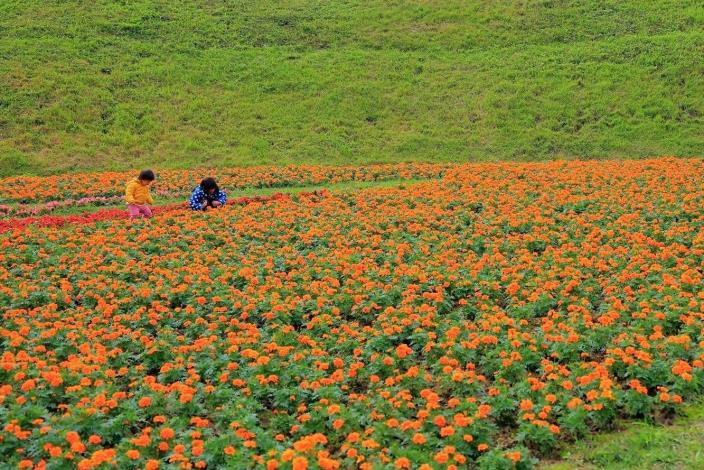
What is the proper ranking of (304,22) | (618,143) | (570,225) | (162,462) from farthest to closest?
1. (304,22)
2. (618,143)
3. (570,225)
4. (162,462)

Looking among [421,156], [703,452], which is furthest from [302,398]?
[421,156]

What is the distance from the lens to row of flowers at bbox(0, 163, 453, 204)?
62.4 feet

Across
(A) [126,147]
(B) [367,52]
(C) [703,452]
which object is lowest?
(C) [703,452]

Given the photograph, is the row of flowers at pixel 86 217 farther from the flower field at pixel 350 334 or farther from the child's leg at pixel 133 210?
the flower field at pixel 350 334

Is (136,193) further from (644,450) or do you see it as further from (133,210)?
(644,450)

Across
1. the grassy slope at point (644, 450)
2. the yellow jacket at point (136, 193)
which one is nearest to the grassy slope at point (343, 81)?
the yellow jacket at point (136, 193)

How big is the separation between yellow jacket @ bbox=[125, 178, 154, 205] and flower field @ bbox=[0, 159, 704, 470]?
124cm

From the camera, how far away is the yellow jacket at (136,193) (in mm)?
15000

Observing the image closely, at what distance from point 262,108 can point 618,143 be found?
45.2 ft

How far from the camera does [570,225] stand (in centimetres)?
1270

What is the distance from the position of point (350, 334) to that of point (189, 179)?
14.0m

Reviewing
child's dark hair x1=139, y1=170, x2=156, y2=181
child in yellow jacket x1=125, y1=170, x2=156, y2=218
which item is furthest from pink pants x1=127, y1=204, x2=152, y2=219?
child's dark hair x1=139, y1=170, x2=156, y2=181

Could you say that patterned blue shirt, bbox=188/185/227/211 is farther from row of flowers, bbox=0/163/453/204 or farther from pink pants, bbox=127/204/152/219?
row of flowers, bbox=0/163/453/204

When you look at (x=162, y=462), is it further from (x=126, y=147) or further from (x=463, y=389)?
(x=126, y=147)
